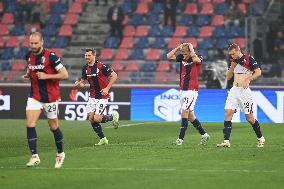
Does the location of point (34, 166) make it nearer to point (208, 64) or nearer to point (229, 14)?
point (208, 64)

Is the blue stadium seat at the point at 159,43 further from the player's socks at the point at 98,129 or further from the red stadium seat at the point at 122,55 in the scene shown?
the player's socks at the point at 98,129

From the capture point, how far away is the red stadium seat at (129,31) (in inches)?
1455

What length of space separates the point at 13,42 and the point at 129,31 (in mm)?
5001

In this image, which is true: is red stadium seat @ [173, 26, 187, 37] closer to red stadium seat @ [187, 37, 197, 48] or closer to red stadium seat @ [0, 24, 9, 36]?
red stadium seat @ [187, 37, 197, 48]

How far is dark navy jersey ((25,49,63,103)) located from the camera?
13992 millimetres

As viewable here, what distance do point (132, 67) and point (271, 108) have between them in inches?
222

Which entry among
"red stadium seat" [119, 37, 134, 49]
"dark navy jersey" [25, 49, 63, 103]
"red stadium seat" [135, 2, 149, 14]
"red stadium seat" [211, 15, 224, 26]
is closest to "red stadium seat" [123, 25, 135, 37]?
"red stadium seat" [119, 37, 134, 49]

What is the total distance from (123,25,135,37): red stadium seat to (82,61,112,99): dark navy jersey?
17.1m

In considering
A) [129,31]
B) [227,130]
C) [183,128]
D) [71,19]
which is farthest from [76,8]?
[227,130]

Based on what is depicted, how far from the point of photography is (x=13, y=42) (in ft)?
124

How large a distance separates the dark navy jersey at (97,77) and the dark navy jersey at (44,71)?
18.7 ft

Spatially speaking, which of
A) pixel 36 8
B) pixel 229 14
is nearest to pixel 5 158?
pixel 229 14

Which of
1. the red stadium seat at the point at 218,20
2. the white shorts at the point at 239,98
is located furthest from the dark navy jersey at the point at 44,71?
the red stadium seat at the point at 218,20

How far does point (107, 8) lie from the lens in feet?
127
